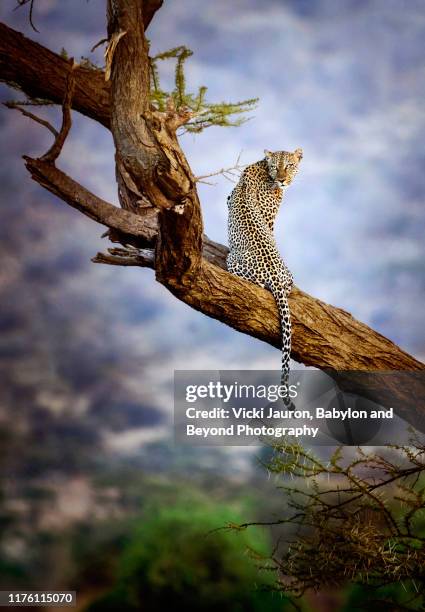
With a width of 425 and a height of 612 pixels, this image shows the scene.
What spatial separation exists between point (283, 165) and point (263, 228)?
42cm

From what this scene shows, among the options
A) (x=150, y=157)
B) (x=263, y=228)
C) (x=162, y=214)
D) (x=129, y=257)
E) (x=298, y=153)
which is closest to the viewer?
(x=162, y=214)

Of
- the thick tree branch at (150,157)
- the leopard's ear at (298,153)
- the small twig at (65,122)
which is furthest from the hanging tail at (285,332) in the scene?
the small twig at (65,122)

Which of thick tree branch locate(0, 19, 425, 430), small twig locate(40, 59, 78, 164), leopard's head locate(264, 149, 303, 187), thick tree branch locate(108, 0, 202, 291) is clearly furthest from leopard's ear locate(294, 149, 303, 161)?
small twig locate(40, 59, 78, 164)

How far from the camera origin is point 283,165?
16.3 feet

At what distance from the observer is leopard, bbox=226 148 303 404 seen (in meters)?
4.52

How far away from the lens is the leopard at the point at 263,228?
452cm

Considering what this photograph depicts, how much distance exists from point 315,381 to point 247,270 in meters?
0.77

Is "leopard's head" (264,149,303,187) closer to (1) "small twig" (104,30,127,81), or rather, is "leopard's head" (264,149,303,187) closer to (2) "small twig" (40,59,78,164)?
(1) "small twig" (104,30,127,81)

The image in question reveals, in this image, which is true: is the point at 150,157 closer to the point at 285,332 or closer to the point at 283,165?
the point at 285,332

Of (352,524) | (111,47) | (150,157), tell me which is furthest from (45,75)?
(352,524)

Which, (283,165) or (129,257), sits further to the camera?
(283,165)

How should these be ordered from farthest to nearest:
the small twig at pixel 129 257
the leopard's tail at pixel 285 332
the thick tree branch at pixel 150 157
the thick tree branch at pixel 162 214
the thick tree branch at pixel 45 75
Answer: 1. the thick tree branch at pixel 45 75
2. the leopard's tail at pixel 285 332
3. the small twig at pixel 129 257
4. the thick tree branch at pixel 162 214
5. the thick tree branch at pixel 150 157

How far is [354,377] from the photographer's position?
15.4ft

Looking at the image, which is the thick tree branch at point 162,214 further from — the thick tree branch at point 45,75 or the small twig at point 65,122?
the small twig at point 65,122
